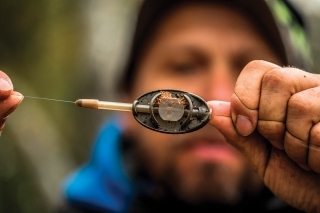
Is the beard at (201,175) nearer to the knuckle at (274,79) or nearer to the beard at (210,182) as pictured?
the beard at (210,182)

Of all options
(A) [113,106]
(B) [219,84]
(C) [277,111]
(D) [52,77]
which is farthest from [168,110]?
(D) [52,77]

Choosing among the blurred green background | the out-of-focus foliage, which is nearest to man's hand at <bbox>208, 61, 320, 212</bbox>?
the blurred green background

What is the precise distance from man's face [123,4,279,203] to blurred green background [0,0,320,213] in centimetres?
145

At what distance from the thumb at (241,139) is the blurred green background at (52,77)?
7.35 ft

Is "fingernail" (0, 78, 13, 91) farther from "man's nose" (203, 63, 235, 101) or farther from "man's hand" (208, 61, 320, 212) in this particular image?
"man's nose" (203, 63, 235, 101)

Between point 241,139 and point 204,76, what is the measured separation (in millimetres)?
745

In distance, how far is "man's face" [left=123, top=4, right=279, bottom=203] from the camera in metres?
1.62

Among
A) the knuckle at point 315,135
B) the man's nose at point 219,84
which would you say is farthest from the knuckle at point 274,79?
the man's nose at point 219,84

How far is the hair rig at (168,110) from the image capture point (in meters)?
0.89

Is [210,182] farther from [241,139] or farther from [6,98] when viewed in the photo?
[6,98]

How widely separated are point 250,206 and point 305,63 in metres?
0.71

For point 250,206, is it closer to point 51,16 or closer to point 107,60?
point 51,16

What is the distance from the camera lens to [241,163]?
1.66 m

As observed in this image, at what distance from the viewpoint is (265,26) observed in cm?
163
